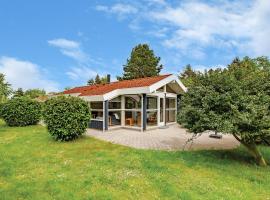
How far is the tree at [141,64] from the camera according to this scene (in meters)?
45.5

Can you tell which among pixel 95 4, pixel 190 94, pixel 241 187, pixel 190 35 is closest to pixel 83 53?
pixel 95 4

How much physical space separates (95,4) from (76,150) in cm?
779

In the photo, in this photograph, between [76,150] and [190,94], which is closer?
[190,94]

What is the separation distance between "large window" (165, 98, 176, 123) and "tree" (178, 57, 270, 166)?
10974mm

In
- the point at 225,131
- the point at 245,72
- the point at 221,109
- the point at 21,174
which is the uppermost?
the point at 245,72

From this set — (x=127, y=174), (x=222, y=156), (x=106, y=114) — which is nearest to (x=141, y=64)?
(x=106, y=114)

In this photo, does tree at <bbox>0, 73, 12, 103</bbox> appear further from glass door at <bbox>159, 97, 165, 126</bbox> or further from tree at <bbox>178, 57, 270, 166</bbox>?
tree at <bbox>178, 57, 270, 166</bbox>

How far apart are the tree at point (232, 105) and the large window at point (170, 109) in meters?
11.0

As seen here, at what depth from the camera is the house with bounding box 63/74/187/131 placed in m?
16.6

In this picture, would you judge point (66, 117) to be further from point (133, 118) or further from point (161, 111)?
point (161, 111)

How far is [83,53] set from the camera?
17578 mm

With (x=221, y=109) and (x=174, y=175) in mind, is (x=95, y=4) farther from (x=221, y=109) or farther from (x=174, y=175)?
(x=174, y=175)

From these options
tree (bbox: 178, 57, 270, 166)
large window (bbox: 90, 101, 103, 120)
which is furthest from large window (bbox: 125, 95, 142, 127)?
tree (bbox: 178, 57, 270, 166)

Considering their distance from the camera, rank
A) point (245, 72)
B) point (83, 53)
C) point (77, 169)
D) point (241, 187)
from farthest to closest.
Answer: point (83, 53)
point (245, 72)
point (77, 169)
point (241, 187)
